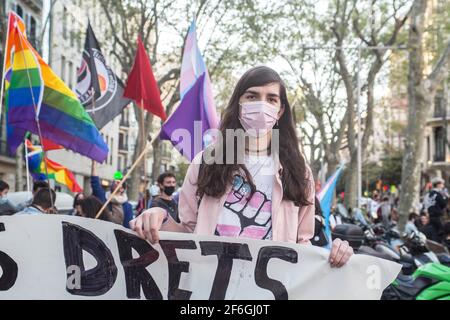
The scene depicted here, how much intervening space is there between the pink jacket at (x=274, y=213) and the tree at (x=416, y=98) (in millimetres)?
12677

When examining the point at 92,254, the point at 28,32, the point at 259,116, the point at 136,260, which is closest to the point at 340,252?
the point at 259,116

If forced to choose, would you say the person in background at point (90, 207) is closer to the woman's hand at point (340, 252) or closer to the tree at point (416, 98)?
the woman's hand at point (340, 252)

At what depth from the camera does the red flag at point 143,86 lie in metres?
8.53

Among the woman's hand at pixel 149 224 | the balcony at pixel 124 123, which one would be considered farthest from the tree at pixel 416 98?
the balcony at pixel 124 123

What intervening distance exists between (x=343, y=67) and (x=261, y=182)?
71.7ft

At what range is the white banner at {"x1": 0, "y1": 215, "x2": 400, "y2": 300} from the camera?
2695 millimetres

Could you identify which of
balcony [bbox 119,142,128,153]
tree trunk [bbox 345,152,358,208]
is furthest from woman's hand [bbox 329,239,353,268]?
balcony [bbox 119,142,128,153]

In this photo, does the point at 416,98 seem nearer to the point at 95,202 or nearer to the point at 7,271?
the point at 95,202

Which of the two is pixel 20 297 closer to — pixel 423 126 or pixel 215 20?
pixel 423 126

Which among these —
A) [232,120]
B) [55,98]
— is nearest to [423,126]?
[55,98]

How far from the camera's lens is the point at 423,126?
1530 centimetres

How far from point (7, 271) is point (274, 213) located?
3.74ft

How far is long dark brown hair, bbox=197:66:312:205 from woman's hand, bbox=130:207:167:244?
10.6 inches

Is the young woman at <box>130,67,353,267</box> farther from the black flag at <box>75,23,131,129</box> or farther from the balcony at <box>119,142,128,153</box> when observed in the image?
the balcony at <box>119,142,128,153</box>
